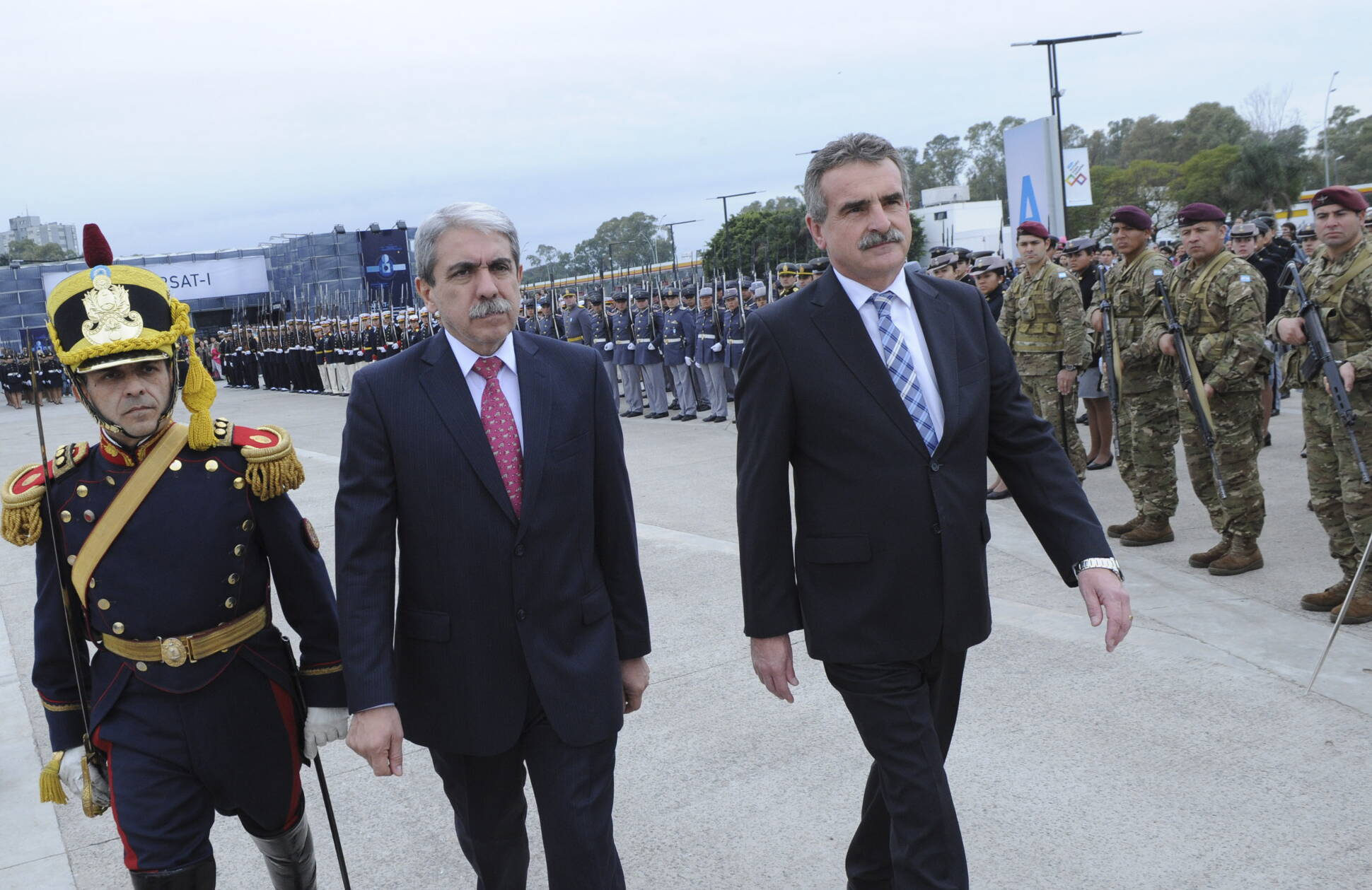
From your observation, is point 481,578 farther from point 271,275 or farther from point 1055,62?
point 271,275

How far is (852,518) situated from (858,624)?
0.23 m

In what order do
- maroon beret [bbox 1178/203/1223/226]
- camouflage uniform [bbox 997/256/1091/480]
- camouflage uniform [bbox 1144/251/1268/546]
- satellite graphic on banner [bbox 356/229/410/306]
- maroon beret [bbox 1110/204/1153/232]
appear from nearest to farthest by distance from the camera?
camouflage uniform [bbox 1144/251/1268/546] → maroon beret [bbox 1178/203/1223/226] → maroon beret [bbox 1110/204/1153/232] → camouflage uniform [bbox 997/256/1091/480] → satellite graphic on banner [bbox 356/229/410/306]

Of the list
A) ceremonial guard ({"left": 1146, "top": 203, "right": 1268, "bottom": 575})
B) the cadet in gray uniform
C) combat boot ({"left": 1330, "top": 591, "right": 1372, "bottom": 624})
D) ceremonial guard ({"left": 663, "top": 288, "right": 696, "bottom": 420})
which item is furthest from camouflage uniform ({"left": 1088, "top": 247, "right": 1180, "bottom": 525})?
ceremonial guard ({"left": 663, "top": 288, "right": 696, "bottom": 420})

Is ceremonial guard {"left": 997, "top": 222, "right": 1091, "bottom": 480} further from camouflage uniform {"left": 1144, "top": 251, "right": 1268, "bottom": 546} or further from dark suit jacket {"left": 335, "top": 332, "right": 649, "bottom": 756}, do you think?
dark suit jacket {"left": 335, "top": 332, "right": 649, "bottom": 756}

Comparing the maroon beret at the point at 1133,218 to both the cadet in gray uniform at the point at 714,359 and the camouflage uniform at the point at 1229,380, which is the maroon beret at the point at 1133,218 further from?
the cadet in gray uniform at the point at 714,359

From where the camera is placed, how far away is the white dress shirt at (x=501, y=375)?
2625 mm

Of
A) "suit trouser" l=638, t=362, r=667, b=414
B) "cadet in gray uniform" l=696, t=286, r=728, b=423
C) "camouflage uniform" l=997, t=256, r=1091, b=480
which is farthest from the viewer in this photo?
"suit trouser" l=638, t=362, r=667, b=414

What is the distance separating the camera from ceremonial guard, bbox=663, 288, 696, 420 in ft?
54.6

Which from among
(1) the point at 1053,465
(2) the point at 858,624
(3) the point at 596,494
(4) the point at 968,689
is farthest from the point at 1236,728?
(3) the point at 596,494

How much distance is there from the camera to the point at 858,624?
104 inches

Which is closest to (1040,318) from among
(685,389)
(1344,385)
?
(1344,385)

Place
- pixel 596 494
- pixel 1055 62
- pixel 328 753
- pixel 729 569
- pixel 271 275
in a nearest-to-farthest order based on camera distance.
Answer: pixel 596 494 < pixel 328 753 < pixel 729 569 < pixel 1055 62 < pixel 271 275

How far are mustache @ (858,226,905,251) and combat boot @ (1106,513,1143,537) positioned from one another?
16.9 ft

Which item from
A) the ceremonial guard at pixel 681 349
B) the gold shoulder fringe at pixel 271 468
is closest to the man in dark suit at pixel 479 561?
the gold shoulder fringe at pixel 271 468
